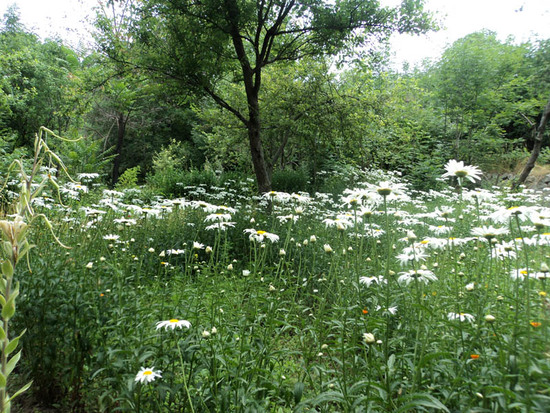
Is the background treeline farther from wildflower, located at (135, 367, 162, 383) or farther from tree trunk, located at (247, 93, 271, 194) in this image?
wildflower, located at (135, 367, 162, 383)

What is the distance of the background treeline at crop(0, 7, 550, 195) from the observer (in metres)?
6.85

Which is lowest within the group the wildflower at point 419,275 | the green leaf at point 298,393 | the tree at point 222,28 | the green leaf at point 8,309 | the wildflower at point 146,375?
the green leaf at point 298,393

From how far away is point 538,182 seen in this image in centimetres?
1100

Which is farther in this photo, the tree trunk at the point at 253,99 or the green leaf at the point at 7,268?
the tree trunk at the point at 253,99

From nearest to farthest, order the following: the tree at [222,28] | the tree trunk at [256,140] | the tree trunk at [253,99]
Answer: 1. the tree at [222,28]
2. the tree trunk at [253,99]
3. the tree trunk at [256,140]

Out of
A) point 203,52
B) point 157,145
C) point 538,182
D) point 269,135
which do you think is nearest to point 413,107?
point 538,182

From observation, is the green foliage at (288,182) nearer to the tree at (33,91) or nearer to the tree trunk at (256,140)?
the tree trunk at (256,140)

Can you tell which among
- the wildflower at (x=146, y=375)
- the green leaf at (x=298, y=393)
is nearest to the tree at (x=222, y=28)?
the wildflower at (x=146, y=375)

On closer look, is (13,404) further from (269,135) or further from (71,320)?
(269,135)

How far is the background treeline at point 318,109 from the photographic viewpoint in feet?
22.5

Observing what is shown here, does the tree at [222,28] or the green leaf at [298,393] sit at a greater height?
the tree at [222,28]

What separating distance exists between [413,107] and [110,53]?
1117 cm

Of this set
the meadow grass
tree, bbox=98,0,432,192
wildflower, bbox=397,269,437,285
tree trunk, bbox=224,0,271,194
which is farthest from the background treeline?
wildflower, bbox=397,269,437,285

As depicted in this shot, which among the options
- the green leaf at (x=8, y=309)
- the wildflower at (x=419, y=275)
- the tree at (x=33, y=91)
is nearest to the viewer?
the green leaf at (x=8, y=309)
